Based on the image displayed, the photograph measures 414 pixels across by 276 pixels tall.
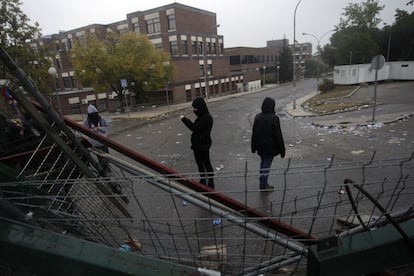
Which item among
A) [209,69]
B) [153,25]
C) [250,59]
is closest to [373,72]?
[209,69]

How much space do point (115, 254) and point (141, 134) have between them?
37.4ft

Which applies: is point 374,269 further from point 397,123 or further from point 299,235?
point 397,123

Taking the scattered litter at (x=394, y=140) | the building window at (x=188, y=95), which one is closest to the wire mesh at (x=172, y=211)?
the scattered litter at (x=394, y=140)

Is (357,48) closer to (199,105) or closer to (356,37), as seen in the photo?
(356,37)

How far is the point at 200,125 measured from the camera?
462 centimetres

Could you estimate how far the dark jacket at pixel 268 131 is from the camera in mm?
4543

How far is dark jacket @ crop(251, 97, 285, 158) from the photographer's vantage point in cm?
454

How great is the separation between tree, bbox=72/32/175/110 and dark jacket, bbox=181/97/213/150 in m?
17.5

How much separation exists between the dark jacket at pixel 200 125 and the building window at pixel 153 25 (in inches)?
1243

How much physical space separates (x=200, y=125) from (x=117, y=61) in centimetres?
1801

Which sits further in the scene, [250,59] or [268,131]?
[250,59]

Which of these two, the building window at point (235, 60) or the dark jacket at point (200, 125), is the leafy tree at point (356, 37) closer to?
the building window at point (235, 60)

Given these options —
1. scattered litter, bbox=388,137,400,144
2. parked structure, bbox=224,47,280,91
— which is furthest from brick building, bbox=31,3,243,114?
scattered litter, bbox=388,137,400,144

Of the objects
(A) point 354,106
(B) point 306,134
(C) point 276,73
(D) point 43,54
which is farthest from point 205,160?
(C) point 276,73
